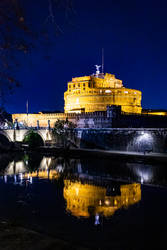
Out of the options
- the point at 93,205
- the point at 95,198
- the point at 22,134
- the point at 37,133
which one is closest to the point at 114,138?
the point at 37,133

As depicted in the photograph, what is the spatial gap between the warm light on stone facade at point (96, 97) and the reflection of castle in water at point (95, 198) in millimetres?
41563

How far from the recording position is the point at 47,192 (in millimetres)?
15094

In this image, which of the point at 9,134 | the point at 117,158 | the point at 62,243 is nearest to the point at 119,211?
the point at 62,243

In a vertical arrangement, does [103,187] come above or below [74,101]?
below

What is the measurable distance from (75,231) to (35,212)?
284 centimetres

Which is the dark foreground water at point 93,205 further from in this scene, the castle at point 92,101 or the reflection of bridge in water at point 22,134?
the castle at point 92,101

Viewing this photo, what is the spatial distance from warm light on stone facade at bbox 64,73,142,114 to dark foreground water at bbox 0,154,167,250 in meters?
36.0

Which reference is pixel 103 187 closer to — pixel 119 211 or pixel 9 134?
pixel 119 211

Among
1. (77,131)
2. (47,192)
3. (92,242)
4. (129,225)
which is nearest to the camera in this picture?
(92,242)

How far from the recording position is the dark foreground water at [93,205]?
8.45 metres

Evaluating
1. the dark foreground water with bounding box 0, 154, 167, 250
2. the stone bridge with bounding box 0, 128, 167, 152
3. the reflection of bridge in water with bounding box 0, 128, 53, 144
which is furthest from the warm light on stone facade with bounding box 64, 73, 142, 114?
the dark foreground water with bounding box 0, 154, 167, 250

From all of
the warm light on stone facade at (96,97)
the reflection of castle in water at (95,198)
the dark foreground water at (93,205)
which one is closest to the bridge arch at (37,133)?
the warm light on stone facade at (96,97)

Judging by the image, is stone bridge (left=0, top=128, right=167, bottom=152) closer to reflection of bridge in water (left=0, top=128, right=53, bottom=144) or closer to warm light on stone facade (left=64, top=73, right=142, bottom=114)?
reflection of bridge in water (left=0, top=128, right=53, bottom=144)

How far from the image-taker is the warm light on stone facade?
58.4 metres
